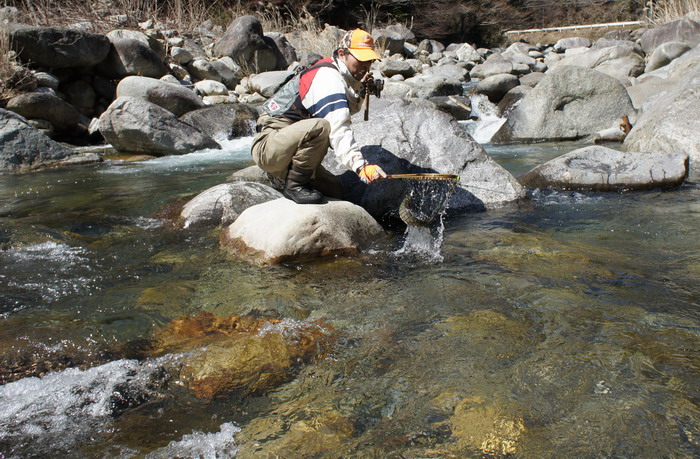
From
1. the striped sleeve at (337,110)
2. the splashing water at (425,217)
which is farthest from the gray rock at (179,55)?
the striped sleeve at (337,110)

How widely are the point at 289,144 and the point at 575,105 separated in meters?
7.77

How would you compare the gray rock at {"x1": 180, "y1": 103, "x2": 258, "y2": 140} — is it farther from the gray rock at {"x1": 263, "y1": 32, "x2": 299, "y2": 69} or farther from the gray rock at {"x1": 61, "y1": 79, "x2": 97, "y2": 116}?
the gray rock at {"x1": 263, "y1": 32, "x2": 299, "y2": 69}

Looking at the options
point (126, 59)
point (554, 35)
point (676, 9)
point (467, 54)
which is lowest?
point (126, 59)

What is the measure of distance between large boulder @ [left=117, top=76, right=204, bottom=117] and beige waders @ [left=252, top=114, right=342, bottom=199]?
8454 millimetres

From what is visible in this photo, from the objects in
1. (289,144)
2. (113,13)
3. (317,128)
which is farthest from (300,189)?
(113,13)

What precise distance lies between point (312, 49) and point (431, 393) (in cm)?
1887

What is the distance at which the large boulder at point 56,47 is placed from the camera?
12.9 m

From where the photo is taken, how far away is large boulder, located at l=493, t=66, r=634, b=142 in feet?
33.8

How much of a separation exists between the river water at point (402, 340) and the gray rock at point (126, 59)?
35.0 feet

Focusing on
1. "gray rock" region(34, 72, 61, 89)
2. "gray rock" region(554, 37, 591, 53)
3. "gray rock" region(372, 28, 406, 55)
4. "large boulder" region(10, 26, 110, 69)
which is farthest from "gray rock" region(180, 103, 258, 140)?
"gray rock" region(554, 37, 591, 53)

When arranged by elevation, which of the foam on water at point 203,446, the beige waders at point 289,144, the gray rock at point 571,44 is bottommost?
the foam on water at point 203,446

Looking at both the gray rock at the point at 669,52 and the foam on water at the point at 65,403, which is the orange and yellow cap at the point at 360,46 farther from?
the gray rock at the point at 669,52

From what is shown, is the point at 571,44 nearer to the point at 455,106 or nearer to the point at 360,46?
the point at 455,106

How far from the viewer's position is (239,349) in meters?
2.80
